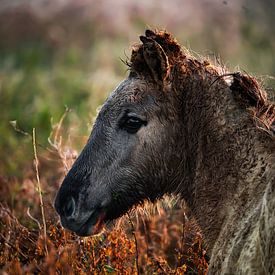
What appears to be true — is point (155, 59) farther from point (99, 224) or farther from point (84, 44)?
point (84, 44)

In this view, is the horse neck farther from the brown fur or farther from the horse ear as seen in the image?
the horse ear

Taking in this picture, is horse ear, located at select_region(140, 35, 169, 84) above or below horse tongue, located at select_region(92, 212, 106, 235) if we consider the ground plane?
above

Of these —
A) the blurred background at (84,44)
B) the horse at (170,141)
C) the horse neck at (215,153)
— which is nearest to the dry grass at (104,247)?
the horse at (170,141)

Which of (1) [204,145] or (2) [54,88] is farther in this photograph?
(2) [54,88]

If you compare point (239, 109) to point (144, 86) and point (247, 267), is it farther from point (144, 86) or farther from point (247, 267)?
point (247, 267)

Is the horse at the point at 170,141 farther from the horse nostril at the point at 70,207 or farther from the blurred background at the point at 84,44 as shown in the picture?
the blurred background at the point at 84,44

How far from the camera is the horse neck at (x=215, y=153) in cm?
504

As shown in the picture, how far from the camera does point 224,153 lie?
5215 mm

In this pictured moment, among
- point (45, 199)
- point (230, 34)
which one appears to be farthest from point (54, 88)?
point (45, 199)

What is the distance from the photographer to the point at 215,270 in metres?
4.85

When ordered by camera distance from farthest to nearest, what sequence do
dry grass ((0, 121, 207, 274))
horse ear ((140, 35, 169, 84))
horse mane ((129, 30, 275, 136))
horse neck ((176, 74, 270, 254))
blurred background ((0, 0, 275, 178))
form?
blurred background ((0, 0, 275, 178))
dry grass ((0, 121, 207, 274))
horse ear ((140, 35, 169, 84))
horse mane ((129, 30, 275, 136))
horse neck ((176, 74, 270, 254))

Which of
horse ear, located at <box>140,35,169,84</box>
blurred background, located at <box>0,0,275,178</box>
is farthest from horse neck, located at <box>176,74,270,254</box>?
blurred background, located at <box>0,0,275,178</box>

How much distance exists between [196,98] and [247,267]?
5.23 feet

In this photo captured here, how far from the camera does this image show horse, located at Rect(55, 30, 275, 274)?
5.18 metres
